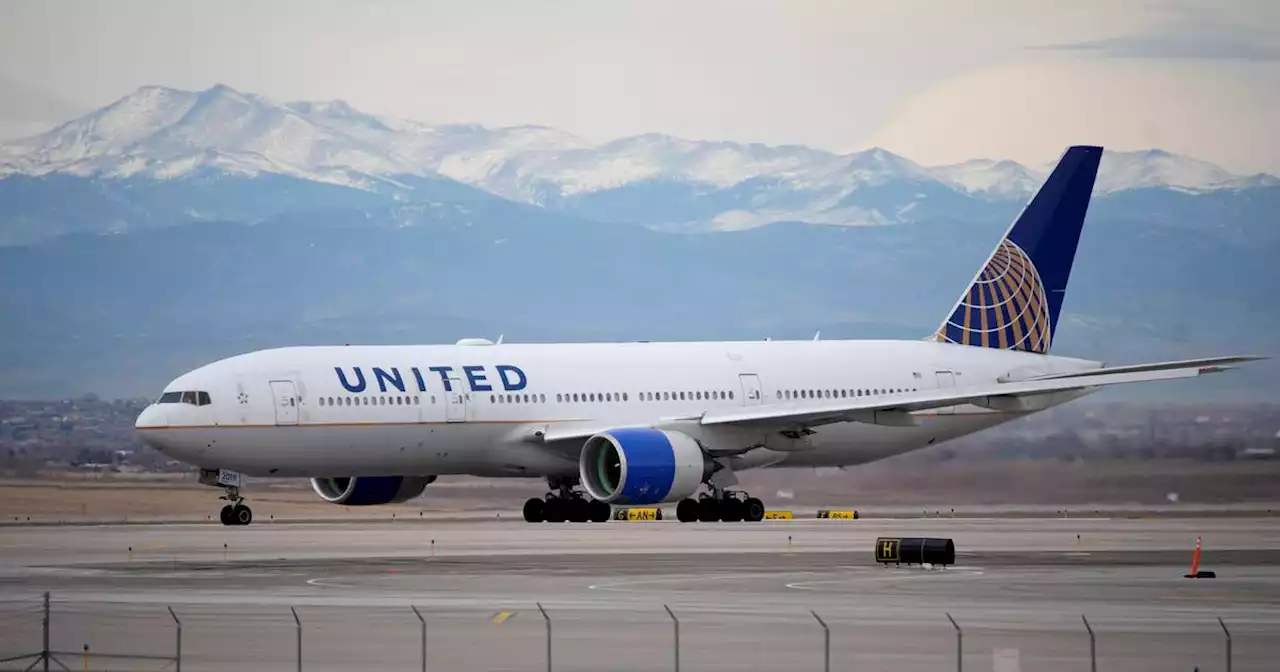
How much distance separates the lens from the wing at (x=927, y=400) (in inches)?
1984

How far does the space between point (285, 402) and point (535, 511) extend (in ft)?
27.8

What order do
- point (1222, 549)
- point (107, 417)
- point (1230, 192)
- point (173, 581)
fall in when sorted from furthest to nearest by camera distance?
point (1230, 192)
point (107, 417)
point (1222, 549)
point (173, 581)

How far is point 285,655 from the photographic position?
2416cm

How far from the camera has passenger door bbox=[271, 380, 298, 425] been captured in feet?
159

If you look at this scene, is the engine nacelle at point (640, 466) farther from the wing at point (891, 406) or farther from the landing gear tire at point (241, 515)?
the landing gear tire at point (241, 515)

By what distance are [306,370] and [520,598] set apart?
19.3 m

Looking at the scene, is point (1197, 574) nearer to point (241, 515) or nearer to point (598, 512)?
point (598, 512)

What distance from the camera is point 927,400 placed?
5019 cm

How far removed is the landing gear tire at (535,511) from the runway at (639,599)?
17.9ft

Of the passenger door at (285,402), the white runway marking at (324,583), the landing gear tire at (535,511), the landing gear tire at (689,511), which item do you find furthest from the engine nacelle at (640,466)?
the white runway marking at (324,583)

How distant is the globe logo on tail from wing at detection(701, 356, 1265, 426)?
626cm

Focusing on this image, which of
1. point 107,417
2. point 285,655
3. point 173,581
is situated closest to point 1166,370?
point 173,581

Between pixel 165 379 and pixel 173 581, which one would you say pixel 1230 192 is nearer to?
pixel 165 379

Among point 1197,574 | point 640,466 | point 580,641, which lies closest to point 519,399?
point 640,466
